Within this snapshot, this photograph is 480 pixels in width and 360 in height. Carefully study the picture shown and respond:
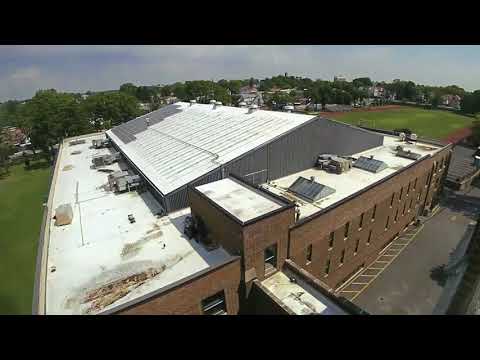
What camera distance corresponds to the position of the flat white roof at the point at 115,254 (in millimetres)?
13281

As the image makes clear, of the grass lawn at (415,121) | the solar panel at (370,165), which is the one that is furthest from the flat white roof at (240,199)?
the grass lawn at (415,121)

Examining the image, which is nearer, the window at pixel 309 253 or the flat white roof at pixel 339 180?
the window at pixel 309 253

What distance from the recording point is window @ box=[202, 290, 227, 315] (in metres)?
14.1

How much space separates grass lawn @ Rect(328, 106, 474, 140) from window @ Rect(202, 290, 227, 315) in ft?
252

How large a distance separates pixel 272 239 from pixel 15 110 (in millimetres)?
72049

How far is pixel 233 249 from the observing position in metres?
14.7

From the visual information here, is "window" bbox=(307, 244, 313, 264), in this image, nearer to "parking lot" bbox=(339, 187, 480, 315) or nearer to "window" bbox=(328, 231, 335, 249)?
"window" bbox=(328, 231, 335, 249)

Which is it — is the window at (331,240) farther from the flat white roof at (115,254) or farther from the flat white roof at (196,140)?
the flat white roof at (196,140)

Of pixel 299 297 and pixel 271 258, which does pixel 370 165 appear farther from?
pixel 299 297

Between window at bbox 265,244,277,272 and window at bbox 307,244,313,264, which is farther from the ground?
window at bbox 265,244,277,272

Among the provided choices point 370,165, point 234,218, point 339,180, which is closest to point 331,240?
point 339,180

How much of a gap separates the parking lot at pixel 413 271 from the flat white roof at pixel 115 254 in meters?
14.7

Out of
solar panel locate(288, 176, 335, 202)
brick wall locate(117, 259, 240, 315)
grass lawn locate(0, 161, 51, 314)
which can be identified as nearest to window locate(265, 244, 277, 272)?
brick wall locate(117, 259, 240, 315)
